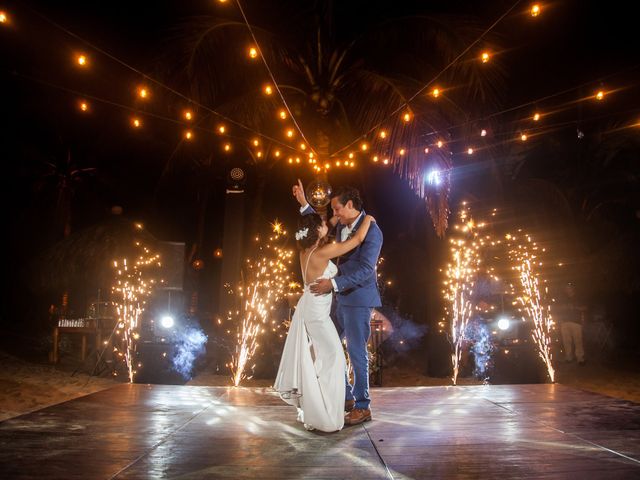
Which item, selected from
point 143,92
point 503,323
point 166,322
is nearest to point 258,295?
point 166,322

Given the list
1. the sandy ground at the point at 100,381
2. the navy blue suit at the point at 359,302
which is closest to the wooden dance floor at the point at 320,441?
the navy blue suit at the point at 359,302

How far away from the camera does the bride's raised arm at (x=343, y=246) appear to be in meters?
3.83

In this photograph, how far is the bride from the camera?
11.5 ft

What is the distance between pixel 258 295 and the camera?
1161cm

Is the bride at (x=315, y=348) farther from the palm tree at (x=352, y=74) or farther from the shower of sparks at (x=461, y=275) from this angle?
the shower of sparks at (x=461, y=275)

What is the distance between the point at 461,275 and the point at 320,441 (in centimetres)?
1060

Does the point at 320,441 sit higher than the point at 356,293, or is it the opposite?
the point at 356,293

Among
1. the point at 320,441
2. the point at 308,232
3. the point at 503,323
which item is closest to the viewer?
the point at 320,441

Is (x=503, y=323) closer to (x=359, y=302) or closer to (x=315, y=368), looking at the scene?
(x=359, y=302)

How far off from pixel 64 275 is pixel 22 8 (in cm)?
777

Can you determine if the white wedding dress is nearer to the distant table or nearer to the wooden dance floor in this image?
the wooden dance floor

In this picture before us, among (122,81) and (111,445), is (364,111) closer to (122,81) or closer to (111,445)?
(122,81)

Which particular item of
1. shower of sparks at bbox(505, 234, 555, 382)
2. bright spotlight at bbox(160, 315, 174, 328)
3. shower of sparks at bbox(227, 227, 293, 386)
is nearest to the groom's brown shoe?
shower of sparks at bbox(227, 227, 293, 386)

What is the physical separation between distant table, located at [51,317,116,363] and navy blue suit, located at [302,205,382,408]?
324 inches
